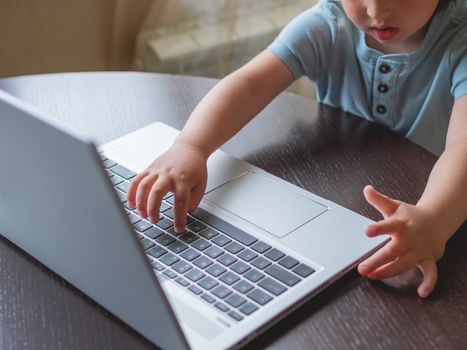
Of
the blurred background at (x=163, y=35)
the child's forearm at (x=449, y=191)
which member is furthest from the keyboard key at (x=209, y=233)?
the blurred background at (x=163, y=35)

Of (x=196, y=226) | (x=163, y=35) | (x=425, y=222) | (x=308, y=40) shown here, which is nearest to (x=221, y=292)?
(x=196, y=226)

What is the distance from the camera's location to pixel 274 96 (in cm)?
101

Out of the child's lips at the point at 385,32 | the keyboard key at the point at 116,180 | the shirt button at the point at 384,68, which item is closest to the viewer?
the keyboard key at the point at 116,180

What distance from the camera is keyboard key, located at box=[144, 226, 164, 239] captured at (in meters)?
0.74

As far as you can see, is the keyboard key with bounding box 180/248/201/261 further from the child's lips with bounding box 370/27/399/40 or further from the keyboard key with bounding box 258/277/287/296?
the child's lips with bounding box 370/27/399/40

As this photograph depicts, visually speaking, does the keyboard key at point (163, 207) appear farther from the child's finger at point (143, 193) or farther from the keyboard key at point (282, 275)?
the keyboard key at point (282, 275)

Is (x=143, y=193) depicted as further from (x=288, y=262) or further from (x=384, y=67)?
(x=384, y=67)

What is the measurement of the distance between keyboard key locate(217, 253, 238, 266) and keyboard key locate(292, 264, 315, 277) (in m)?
0.06

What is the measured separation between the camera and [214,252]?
706 millimetres

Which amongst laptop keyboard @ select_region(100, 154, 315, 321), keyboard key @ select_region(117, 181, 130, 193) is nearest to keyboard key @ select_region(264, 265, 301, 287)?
laptop keyboard @ select_region(100, 154, 315, 321)

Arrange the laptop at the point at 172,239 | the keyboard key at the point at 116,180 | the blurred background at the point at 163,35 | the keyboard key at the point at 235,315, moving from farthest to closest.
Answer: the blurred background at the point at 163,35 < the keyboard key at the point at 116,180 < the keyboard key at the point at 235,315 < the laptop at the point at 172,239

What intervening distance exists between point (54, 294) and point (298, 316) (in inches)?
8.8

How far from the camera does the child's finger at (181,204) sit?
0.74 metres

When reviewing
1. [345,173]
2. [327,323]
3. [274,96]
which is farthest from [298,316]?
[274,96]
